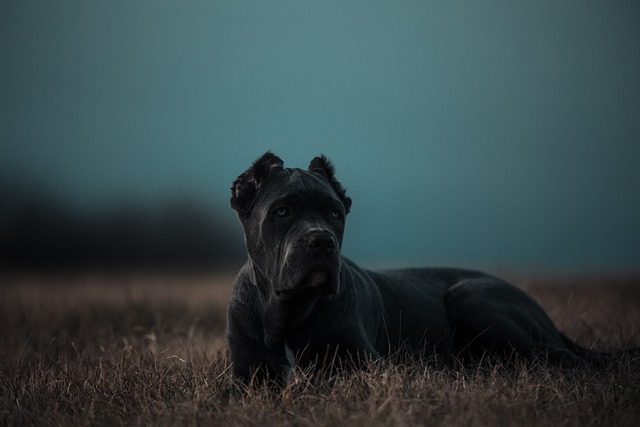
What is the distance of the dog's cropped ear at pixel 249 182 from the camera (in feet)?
19.0

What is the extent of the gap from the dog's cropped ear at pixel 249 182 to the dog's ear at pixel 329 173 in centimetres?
37

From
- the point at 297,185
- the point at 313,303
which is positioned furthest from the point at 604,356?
the point at 297,185

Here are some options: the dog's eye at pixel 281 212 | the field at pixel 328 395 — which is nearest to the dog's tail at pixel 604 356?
the field at pixel 328 395

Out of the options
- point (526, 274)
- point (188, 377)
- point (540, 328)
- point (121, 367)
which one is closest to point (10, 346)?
point (121, 367)

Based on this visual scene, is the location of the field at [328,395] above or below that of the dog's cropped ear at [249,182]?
below

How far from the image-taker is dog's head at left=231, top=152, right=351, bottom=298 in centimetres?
507

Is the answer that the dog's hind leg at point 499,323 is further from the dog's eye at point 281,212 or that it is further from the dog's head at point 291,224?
the dog's eye at point 281,212

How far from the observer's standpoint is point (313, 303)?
558 cm

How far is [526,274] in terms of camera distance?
51.6ft

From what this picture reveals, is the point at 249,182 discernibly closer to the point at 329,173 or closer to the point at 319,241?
the point at 329,173

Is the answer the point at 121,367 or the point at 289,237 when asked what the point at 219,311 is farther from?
the point at 289,237

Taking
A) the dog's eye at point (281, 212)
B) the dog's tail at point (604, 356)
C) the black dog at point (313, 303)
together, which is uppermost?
the dog's eye at point (281, 212)

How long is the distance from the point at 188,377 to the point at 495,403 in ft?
8.14

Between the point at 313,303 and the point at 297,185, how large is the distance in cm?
91
